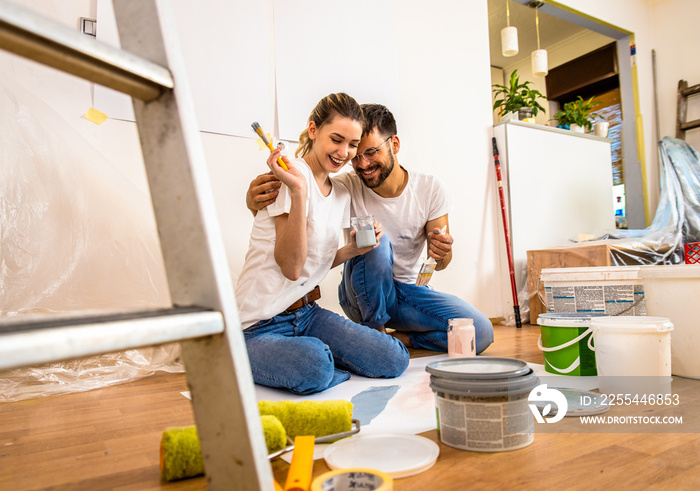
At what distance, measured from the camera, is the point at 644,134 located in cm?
368

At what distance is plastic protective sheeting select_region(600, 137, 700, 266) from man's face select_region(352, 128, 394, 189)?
1.39 m

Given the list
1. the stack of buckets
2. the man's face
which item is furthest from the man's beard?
the stack of buckets

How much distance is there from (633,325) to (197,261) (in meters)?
1.04

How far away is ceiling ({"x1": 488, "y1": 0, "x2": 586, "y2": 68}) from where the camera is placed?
4133 mm

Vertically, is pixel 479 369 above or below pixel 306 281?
below

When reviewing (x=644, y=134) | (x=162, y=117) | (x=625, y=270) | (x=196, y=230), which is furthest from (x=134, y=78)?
(x=644, y=134)

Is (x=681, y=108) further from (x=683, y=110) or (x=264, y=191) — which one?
(x=264, y=191)

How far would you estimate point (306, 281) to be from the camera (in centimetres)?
142

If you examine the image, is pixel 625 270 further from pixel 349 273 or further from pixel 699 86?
pixel 699 86

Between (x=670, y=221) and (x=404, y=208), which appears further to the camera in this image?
(x=670, y=221)

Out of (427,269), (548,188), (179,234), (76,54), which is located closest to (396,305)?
(427,269)

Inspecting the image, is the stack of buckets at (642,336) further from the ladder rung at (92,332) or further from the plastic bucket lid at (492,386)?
the ladder rung at (92,332)

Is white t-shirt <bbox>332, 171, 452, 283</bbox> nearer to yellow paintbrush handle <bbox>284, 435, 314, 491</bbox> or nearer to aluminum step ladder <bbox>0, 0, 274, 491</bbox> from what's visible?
yellow paintbrush handle <bbox>284, 435, 314, 491</bbox>

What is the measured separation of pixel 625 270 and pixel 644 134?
8.42 feet
